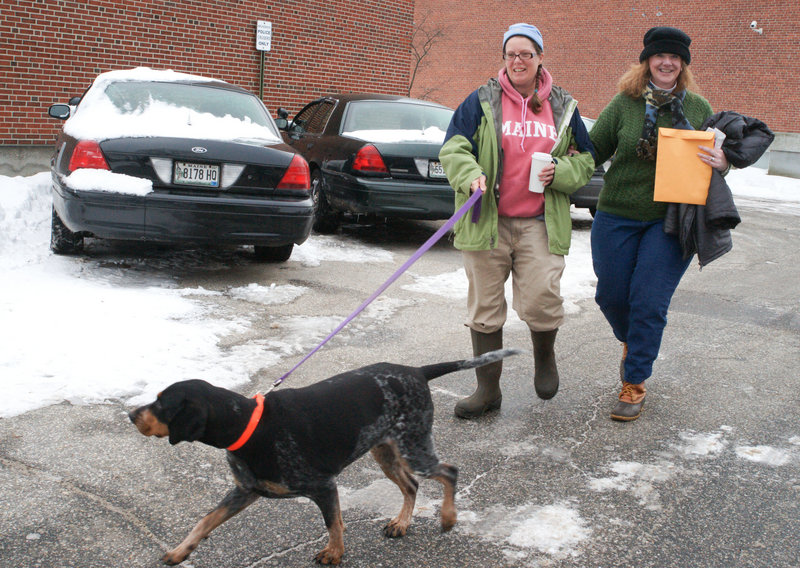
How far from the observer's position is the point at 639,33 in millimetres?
26562

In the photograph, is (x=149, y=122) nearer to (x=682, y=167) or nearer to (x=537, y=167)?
(x=537, y=167)

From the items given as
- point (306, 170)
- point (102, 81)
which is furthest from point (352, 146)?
point (102, 81)

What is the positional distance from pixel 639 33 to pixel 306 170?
23.4 m

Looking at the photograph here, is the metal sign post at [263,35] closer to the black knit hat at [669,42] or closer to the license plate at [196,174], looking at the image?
the license plate at [196,174]

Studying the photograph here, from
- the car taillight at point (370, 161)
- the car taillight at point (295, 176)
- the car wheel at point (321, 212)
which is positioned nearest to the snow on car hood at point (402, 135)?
the car taillight at point (370, 161)

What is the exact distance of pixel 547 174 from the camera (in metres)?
3.68

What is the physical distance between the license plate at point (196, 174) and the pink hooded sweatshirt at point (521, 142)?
286cm

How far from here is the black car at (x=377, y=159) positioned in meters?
7.98

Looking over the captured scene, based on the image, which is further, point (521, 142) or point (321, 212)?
point (321, 212)

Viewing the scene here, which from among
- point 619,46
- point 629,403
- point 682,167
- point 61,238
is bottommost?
point 61,238

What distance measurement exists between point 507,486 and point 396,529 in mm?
642

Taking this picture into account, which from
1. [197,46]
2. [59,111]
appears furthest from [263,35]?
[59,111]

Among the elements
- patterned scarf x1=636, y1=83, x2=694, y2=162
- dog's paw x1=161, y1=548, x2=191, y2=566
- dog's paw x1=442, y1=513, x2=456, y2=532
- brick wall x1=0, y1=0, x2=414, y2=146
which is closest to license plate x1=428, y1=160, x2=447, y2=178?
patterned scarf x1=636, y1=83, x2=694, y2=162

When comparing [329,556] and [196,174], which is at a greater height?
[196,174]
